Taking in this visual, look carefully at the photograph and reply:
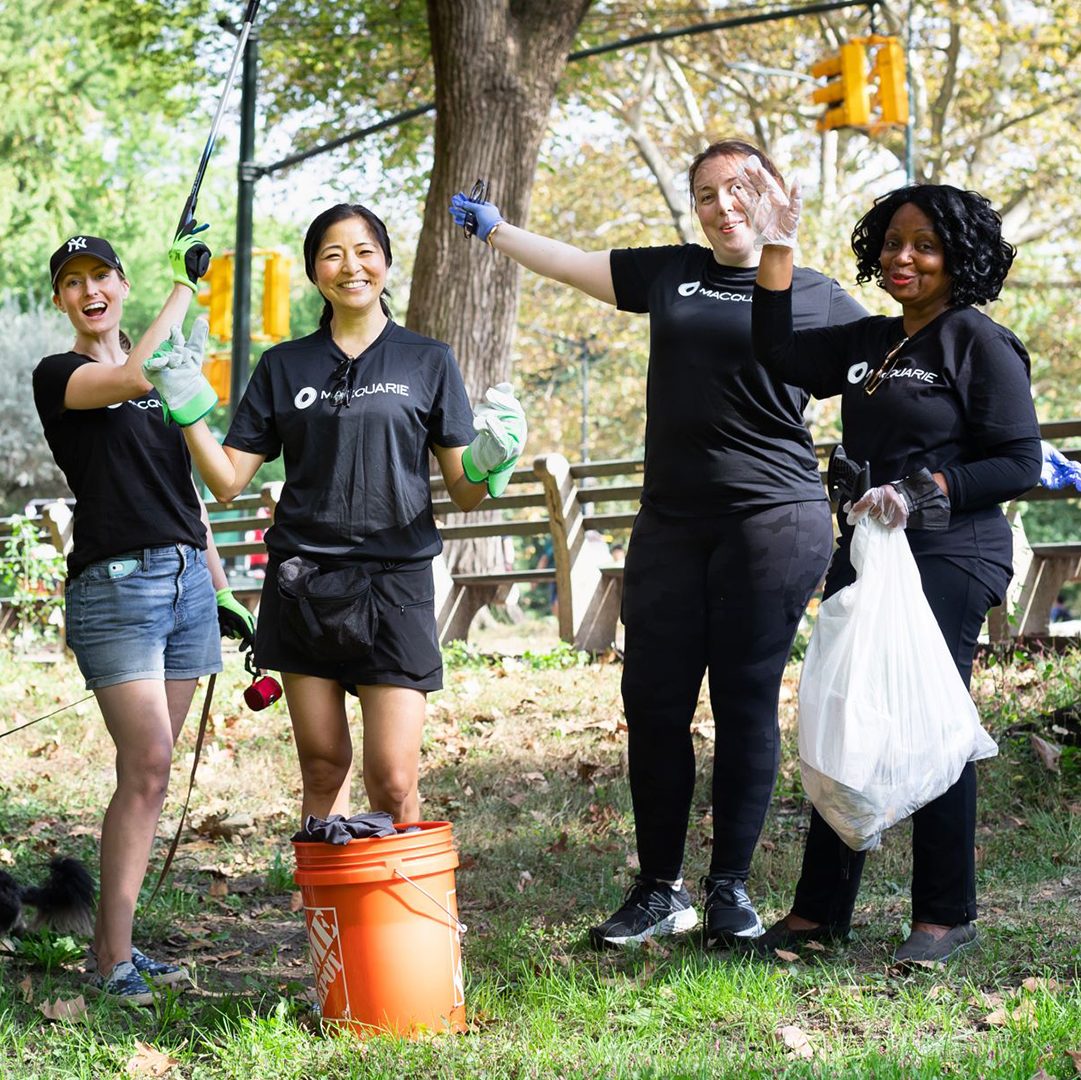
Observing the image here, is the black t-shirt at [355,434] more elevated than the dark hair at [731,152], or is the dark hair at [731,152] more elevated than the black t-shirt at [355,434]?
the dark hair at [731,152]

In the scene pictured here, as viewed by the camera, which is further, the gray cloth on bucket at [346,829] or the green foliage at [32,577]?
the green foliage at [32,577]

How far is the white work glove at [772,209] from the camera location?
384 centimetres

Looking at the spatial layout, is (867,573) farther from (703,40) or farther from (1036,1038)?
(703,40)

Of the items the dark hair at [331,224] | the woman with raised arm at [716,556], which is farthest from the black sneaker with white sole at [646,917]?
the dark hair at [331,224]

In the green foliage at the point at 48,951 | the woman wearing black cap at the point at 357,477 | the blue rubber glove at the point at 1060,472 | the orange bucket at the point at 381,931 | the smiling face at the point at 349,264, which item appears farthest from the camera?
the blue rubber glove at the point at 1060,472

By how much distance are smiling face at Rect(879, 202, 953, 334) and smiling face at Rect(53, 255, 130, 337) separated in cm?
222

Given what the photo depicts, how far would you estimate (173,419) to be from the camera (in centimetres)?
404

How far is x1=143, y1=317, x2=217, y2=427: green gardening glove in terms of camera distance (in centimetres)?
387

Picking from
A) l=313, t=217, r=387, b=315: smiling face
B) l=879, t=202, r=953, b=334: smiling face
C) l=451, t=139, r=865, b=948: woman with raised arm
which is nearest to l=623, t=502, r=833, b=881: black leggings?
l=451, t=139, r=865, b=948: woman with raised arm

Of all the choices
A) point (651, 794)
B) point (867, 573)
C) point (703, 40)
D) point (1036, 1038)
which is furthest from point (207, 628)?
point (703, 40)

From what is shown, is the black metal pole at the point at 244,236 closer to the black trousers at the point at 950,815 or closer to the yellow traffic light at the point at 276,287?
the yellow traffic light at the point at 276,287

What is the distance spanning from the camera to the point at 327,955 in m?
3.51

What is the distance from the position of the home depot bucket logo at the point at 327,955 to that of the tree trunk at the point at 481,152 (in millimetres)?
6969

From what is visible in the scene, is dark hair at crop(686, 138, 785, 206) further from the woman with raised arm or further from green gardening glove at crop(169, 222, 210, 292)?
green gardening glove at crop(169, 222, 210, 292)
